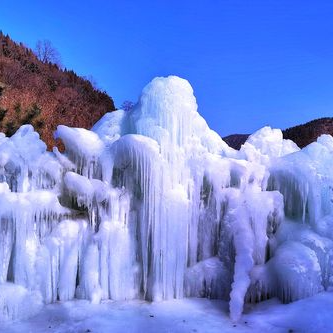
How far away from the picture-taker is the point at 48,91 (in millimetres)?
19344

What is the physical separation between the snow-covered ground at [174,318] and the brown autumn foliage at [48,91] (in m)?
8.34

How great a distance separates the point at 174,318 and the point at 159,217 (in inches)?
54.3

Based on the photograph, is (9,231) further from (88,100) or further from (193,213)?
(88,100)

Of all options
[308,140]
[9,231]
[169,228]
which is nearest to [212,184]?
[169,228]

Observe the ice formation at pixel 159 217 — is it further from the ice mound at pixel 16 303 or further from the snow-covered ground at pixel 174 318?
the snow-covered ground at pixel 174 318

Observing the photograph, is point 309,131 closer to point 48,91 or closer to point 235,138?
A: point 235,138

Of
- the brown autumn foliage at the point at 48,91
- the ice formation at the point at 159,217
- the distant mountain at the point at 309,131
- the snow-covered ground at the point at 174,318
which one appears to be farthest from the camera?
the distant mountain at the point at 309,131

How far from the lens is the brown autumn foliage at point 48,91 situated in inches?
652

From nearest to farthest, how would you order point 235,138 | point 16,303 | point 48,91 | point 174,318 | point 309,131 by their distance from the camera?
1. point 16,303
2. point 174,318
3. point 48,91
4. point 309,131
5. point 235,138

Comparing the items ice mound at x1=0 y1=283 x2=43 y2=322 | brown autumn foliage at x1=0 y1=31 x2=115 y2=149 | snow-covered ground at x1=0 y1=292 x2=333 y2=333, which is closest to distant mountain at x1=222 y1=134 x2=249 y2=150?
brown autumn foliage at x1=0 y1=31 x2=115 y2=149

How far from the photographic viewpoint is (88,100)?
2027 centimetres

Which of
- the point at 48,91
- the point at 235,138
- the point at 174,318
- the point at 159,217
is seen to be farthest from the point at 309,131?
the point at 174,318

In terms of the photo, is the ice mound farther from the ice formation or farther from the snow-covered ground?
the snow-covered ground

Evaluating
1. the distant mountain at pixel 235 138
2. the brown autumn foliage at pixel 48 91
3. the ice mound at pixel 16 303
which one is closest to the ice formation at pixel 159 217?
the ice mound at pixel 16 303
